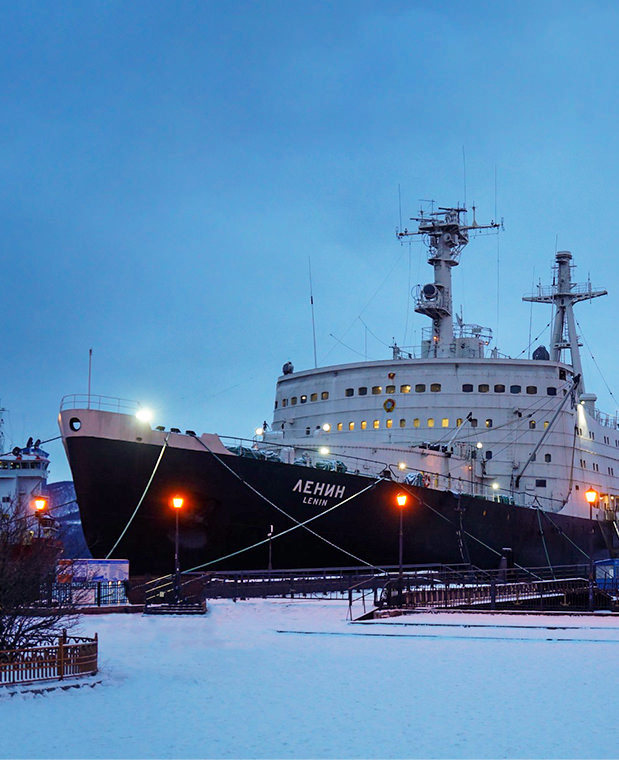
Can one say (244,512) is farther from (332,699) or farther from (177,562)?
(332,699)

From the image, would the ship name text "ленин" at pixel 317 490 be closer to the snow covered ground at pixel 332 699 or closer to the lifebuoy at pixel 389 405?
the lifebuoy at pixel 389 405

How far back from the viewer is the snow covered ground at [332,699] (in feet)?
35.8

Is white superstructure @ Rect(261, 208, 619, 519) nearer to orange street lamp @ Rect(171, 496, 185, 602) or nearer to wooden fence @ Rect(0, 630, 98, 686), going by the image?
orange street lamp @ Rect(171, 496, 185, 602)

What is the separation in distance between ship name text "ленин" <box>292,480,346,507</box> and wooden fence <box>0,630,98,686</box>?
61.2 ft

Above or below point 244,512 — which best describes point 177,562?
below

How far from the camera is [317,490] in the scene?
3453 cm

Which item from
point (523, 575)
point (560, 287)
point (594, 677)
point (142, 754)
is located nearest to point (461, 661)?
point (594, 677)

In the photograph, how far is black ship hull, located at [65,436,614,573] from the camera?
30750 millimetres

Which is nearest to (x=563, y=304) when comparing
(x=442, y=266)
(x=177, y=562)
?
(x=442, y=266)

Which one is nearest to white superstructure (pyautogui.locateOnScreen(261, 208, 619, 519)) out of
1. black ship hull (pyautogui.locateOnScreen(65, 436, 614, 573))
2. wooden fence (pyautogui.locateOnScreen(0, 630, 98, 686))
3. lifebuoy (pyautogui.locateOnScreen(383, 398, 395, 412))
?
lifebuoy (pyautogui.locateOnScreen(383, 398, 395, 412))

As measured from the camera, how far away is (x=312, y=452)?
41.9m

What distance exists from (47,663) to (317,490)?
2023 centimetres

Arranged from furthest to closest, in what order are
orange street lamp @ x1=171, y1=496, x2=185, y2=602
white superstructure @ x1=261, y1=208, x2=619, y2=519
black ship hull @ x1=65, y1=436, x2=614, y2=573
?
1. white superstructure @ x1=261, y1=208, x2=619, y2=519
2. black ship hull @ x1=65, y1=436, x2=614, y2=573
3. orange street lamp @ x1=171, y1=496, x2=185, y2=602

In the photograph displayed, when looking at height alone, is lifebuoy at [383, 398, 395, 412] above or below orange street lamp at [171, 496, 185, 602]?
above
